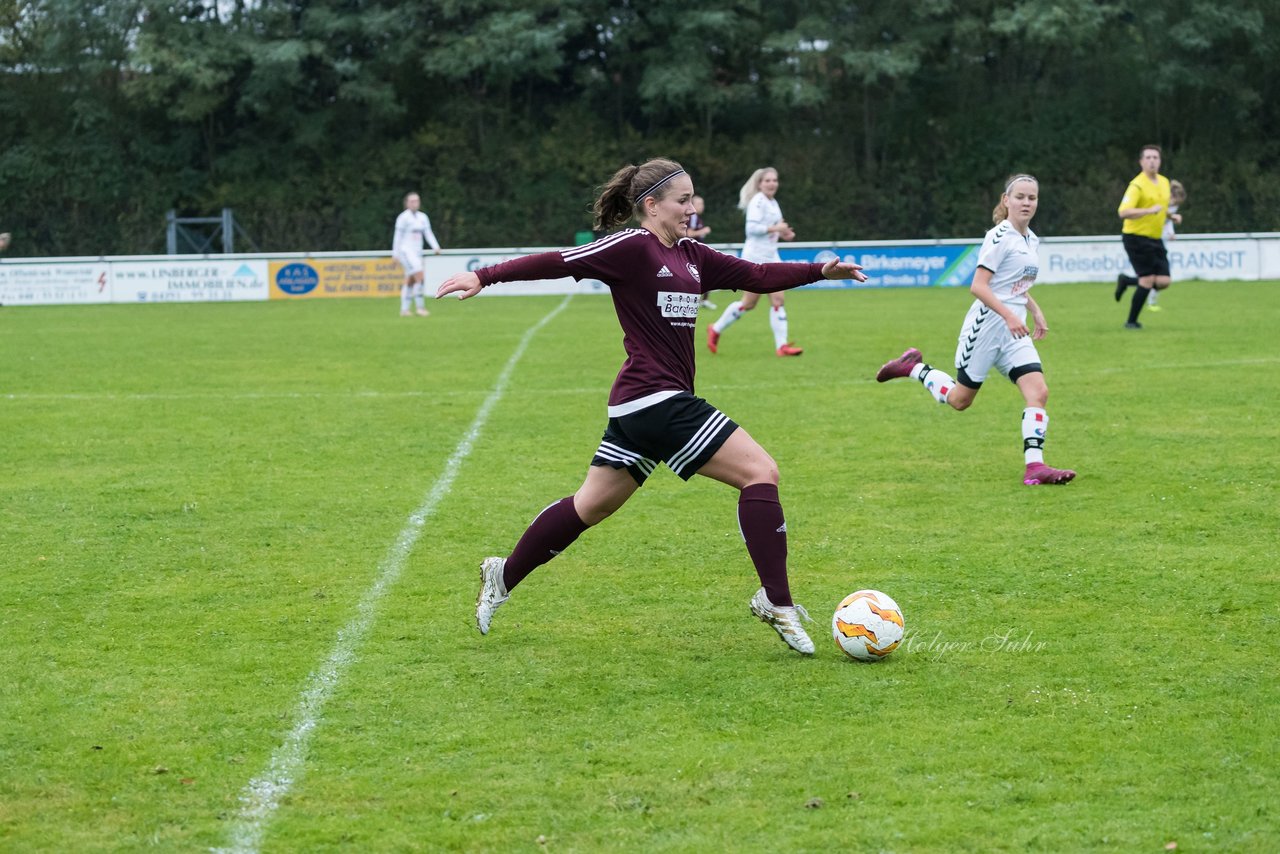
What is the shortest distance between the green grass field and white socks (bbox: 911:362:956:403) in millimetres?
460

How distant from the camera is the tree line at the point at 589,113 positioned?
4034 centimetres

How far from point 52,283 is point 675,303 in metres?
26.8

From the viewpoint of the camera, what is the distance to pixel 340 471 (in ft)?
31.8

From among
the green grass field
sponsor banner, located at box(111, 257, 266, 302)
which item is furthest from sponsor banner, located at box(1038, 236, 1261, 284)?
the green grass field

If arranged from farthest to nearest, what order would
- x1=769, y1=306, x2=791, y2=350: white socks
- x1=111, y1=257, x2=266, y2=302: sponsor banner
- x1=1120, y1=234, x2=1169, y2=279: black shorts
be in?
x1=111, y1=257, x2=266, y2=302: sponsor banner, x1=1120, y1=234, x2=1169, y2=279: black shorts, x1=769, y1=306, x2=791, y2=350: white socks

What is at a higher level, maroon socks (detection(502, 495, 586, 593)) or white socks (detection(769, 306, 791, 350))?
maroon socks (detection(502, 495, 586, 593))

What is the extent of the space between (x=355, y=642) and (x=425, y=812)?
1.77 meters

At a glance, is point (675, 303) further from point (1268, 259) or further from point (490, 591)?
point (1268, 259)

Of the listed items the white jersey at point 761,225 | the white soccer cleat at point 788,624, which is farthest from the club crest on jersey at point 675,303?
the white jersey at point 761,225

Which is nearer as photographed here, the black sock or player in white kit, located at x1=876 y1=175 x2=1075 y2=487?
player in white kit, located at x1=876 y1=175 x2=1075 y2=487

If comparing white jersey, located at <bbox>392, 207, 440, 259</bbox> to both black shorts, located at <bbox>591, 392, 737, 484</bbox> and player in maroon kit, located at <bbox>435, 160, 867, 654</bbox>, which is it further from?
black shorts, located at <bbox>591, 392, 737, 484</bbox>

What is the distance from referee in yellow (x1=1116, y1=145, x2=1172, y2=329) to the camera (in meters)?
18.0

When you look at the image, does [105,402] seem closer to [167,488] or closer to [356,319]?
[167,488]

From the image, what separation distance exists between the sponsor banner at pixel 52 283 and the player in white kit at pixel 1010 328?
24.0 meters
